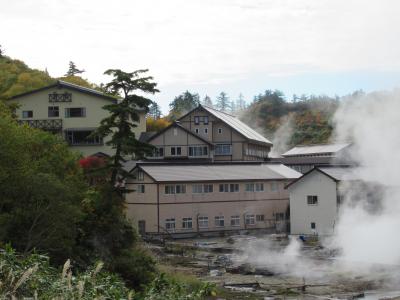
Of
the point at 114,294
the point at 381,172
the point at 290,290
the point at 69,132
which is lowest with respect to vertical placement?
the point at 290,290

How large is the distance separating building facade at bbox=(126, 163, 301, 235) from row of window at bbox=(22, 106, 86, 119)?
7.27 meters

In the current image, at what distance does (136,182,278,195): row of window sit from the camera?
150 ft

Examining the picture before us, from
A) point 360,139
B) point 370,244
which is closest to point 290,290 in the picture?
point 370,244

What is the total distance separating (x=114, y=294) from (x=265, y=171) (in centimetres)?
4278

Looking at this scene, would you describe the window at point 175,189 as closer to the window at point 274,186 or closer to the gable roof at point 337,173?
the gable roof at point 337,173

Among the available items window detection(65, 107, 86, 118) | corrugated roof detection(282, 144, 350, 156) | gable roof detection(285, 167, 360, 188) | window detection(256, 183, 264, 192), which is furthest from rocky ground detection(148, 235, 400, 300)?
corrugated roof detection(282, 144, 350, 156)

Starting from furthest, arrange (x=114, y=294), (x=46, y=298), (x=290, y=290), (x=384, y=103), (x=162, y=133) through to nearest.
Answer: (x=162, y=133) → (x=384, y=103) → (x=290, y=290) → (x=114, y=294) → (x=46, y=298)

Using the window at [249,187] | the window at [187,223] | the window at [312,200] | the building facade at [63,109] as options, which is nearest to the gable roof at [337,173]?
the window at [312,200]

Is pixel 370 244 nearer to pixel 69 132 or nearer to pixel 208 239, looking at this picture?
pixel 208 239

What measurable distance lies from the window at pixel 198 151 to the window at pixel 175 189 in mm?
10092

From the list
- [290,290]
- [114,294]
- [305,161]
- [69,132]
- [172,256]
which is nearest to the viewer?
[114,294]

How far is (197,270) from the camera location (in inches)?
1238

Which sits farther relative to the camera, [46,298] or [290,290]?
[290,290]

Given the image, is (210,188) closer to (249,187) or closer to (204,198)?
(204,198)
